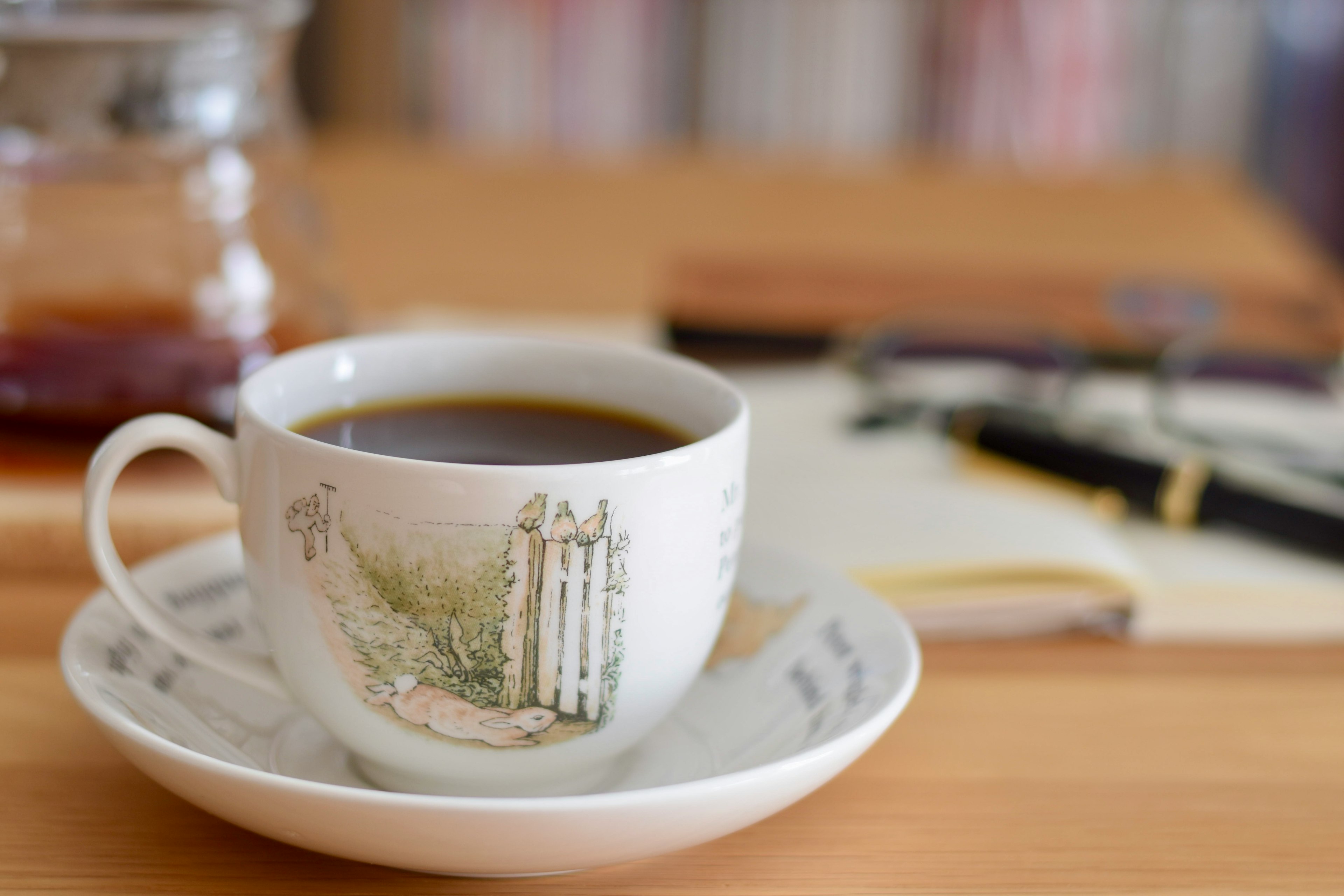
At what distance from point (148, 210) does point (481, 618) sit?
1.25ft

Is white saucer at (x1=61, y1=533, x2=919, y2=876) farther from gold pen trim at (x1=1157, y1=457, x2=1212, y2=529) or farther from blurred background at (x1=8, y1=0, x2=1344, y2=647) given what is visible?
gold pen trim at (x1=1157, y1=457, x2=1212, y2=529)

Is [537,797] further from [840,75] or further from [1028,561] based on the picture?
[840,75]

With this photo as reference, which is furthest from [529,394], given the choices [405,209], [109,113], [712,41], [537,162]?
[712,41]

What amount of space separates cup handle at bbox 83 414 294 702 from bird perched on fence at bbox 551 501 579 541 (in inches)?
4.0

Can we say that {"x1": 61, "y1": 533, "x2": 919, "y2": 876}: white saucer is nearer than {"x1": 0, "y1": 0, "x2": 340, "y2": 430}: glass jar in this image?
Yes

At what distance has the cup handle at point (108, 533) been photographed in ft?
1.13

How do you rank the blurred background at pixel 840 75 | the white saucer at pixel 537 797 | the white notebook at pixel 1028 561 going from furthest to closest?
the blurred background at pixel 840 75 < the white notebook at pixel 1028 561 < the white saucer at pixel 537 797

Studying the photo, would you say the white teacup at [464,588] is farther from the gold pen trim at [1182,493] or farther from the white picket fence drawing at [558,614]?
the gold pen trim at [1182,493]

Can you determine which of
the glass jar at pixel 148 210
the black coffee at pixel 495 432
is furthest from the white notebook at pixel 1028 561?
the glass jar at pixel 148 210

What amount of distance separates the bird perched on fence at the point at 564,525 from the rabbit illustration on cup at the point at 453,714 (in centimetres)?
5

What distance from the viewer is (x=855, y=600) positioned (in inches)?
16.3

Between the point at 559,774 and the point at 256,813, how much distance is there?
84mm

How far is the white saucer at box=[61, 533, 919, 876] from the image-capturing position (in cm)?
28

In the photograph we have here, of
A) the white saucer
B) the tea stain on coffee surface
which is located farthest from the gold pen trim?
the tea stain on coffee surface
